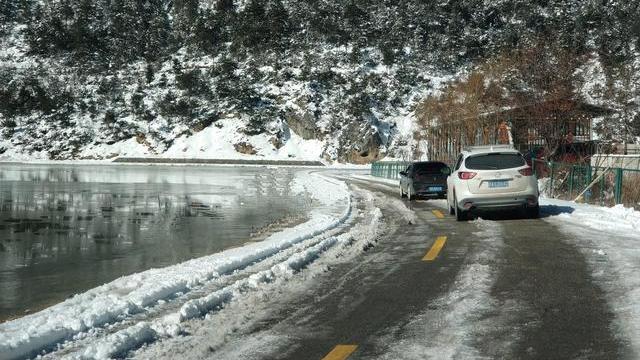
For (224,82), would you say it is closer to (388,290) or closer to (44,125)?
(44,125)

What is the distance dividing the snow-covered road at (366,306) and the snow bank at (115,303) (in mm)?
20

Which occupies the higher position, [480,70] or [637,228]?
[480,70]

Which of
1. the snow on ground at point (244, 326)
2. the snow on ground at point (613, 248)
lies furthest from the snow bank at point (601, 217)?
the snow on ground at point (244, 326)

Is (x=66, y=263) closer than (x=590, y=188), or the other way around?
(x=66, y=263)

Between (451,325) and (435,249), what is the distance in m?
5.15

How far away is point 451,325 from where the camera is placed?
19.0ft

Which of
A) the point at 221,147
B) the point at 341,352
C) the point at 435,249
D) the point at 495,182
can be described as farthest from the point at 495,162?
the point at 221,147

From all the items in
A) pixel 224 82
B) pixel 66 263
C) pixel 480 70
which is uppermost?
pixel 224 82

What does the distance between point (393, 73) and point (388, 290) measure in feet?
365

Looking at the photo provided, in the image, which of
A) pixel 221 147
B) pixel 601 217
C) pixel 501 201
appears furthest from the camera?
pixel 221 147

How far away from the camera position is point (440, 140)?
6131cm

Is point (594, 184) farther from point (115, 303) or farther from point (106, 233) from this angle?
point (115, 303)

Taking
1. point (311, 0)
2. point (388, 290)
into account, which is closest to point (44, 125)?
point (311, 0)

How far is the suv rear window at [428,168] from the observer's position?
2506cm
